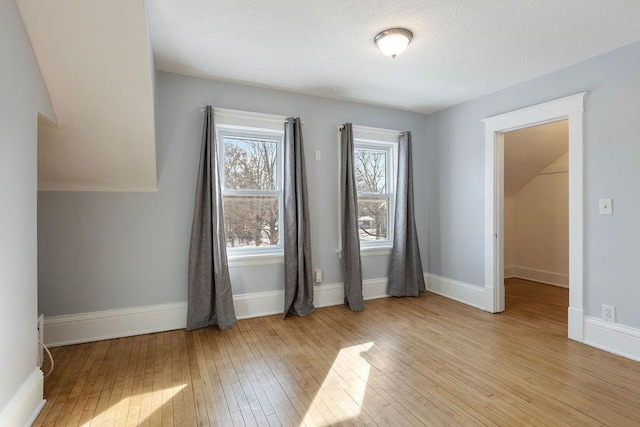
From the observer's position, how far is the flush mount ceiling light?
2.40 meters

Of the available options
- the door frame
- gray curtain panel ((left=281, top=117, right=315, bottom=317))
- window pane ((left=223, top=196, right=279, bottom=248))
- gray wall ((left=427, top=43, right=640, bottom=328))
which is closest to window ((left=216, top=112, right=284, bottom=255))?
window pane ((left=223, top=196, right=279, bottom=248))

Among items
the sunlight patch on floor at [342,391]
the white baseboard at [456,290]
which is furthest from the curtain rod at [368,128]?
the sunlight patch on floor at [342,391]

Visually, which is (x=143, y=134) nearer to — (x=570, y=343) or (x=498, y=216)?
(x=498, y=216)

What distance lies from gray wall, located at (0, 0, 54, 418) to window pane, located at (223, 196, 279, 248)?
1.73 m

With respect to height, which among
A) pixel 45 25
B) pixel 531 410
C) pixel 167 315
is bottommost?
pixel 531 410

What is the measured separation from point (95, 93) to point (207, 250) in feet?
5.12

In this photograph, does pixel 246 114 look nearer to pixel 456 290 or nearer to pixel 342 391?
pixel 342 391

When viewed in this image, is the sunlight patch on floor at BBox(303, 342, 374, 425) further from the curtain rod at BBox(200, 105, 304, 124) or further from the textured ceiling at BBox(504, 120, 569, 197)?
the textured ceiling at BBox(504, 120, 569, 197)

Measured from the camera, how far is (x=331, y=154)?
3934 mm

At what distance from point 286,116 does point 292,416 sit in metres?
2.85

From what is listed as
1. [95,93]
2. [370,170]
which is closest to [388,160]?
[370,170]

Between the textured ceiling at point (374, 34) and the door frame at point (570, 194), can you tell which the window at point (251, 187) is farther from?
the door frame at point (570, 194)

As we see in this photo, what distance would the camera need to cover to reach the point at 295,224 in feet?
11.7

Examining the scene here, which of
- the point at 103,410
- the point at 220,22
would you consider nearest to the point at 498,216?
the point at 220,22
